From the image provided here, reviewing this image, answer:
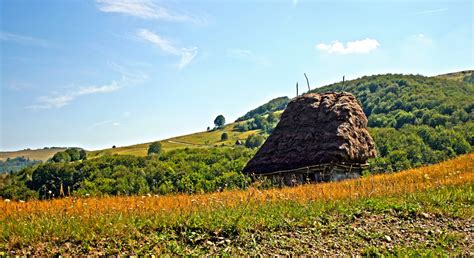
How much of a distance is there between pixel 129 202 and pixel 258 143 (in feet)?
403

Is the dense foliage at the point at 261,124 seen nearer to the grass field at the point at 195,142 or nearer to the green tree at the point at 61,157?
the grass field at the point at 195,142

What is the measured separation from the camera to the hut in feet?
50.7

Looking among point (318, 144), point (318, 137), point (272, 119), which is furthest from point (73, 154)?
point (318, 144)

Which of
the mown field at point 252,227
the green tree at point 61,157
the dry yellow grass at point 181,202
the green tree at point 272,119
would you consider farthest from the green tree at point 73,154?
the mown field at point 252,227

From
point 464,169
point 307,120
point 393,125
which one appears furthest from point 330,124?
point 393,125

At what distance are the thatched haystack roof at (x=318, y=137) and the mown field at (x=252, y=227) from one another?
589cm

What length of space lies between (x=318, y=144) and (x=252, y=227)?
9178 mm

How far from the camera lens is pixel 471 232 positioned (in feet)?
25.2

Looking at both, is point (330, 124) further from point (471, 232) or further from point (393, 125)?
point (393, 125)

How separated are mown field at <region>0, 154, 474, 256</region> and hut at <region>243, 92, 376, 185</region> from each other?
5704mm

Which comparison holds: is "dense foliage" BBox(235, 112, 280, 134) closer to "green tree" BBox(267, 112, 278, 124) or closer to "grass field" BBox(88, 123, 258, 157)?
"green tree" BBox(267, 112, 278, 124)

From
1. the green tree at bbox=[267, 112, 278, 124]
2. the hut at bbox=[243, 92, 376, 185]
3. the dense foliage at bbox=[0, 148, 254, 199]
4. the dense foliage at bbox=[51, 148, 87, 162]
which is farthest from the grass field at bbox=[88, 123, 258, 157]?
the hut at bbox=[243, 92, 376, 185]

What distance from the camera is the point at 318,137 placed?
637 inches

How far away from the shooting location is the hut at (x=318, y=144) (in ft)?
50.7
